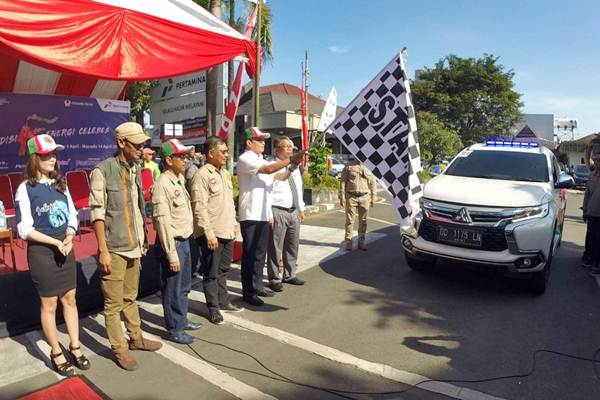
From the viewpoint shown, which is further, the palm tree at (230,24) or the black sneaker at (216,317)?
the palm tree at (230,24)

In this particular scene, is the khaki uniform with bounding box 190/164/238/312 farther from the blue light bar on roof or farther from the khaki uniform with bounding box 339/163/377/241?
the blue light bar on roof

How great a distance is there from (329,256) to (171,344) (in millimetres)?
3726

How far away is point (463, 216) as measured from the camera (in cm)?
516

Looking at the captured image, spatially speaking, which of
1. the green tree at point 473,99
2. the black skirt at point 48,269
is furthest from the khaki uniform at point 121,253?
the green tree at point 473,99

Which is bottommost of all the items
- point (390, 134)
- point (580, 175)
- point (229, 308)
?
point (229, 308)

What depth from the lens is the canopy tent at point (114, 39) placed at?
388 cm

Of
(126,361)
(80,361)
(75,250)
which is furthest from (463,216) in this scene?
(75,250)

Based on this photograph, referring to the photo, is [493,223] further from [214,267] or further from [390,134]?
[214,267]

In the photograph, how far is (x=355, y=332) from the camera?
4.38m

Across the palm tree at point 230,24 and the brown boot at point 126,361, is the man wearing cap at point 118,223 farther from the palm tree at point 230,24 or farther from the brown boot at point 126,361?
the palm tree at point 230,24

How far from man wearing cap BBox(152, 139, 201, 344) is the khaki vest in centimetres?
25

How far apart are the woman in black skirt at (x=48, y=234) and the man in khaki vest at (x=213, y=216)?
117 centimetres

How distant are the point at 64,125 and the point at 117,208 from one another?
406 centimetres

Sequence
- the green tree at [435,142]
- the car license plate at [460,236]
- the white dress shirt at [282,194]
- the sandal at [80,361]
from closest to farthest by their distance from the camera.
A: the sandal at [80,361]
the car license plate at [460,236]
the white dress shirt at [282,194]
the green tree at [435,142]
